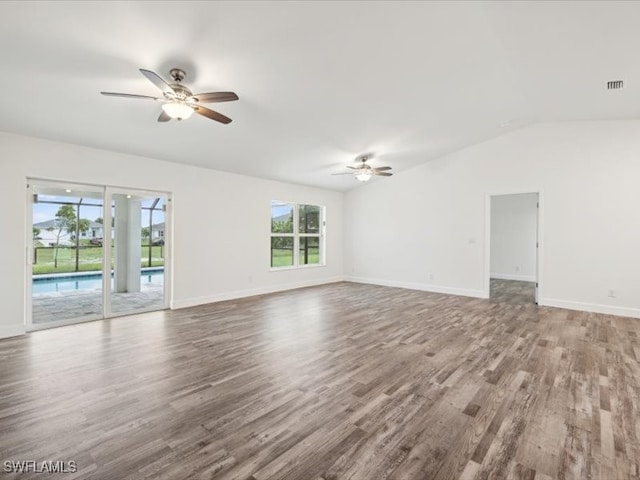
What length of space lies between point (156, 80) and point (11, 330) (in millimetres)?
3923

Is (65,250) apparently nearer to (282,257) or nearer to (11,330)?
(11,330)

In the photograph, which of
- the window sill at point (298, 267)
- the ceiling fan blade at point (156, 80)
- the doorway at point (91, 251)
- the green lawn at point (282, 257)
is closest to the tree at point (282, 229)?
the green lawn at point (282, 257)

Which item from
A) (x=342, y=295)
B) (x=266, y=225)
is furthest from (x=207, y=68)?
(x=342, y=295)

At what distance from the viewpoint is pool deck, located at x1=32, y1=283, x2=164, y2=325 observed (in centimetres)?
457

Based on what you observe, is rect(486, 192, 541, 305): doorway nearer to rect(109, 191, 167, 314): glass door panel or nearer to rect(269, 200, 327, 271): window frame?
rect(269, 200, 327, 271): window frame

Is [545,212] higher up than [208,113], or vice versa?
[208,113]

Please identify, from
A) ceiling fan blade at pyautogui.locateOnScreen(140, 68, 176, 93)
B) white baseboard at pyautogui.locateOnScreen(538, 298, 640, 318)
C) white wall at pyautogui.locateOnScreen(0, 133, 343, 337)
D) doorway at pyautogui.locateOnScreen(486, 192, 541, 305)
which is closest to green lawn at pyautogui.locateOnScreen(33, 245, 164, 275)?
white wall at pyautogui.locateOnScreen(0, 133, 343, 337)

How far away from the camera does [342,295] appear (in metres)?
6.74

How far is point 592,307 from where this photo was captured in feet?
17.5

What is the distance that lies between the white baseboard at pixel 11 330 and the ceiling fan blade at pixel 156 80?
380cm

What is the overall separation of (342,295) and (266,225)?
7.65ft

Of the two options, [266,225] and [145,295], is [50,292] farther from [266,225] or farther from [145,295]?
[266,225]

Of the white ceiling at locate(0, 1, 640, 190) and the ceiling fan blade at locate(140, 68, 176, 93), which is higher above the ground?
the white ceiling at locate(0, 1, 640, 190)

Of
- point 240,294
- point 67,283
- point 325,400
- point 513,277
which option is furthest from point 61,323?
point 513,277
